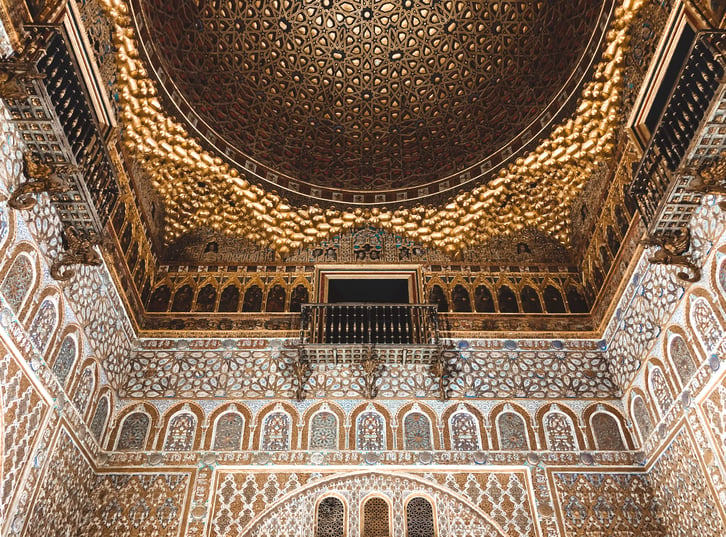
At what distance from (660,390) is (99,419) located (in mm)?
5642

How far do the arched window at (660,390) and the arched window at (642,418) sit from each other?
0.82 ft

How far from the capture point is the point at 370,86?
8.48m

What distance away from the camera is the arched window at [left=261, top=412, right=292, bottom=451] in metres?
6.08

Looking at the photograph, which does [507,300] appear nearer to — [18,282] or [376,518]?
[376,518]

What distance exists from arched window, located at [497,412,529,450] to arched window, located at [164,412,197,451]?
3.26m

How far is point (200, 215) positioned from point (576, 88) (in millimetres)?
4874

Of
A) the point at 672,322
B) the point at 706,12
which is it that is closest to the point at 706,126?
the point at 706,12

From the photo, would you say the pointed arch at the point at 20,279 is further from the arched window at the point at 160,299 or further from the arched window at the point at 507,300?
the arched window at the point at 507,300

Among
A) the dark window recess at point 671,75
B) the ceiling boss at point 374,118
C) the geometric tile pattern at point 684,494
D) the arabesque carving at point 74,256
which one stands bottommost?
the geometric tile pattern at point 684,494

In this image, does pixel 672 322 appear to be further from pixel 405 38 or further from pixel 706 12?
pixel 405 38

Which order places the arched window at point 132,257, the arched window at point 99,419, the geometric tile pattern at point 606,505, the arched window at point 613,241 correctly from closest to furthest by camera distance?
the geometric tile pattern at point 606,505 → the arched window at point 99,419 → the arched window at point 613,241 → the arched window at point 132,257

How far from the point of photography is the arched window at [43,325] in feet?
15.6

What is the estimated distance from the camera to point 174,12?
23.1 ft

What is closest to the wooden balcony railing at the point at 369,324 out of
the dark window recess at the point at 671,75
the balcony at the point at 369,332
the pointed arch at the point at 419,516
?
the balcony at the point at 369,332
